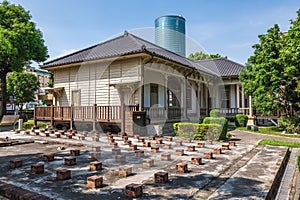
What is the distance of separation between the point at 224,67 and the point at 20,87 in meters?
27.7

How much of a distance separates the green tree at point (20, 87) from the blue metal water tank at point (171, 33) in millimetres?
22488

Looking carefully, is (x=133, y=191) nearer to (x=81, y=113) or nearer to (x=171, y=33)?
(x=81, y=113)

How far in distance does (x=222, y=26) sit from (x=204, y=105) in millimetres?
10437

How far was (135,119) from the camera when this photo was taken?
1023 centimetres

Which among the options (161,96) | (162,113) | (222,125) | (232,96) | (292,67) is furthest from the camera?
(232,96)

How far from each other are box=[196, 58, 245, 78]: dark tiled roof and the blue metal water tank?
463 centimetres

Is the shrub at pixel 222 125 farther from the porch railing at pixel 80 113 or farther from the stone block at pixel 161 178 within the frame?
the stone block at pixel 161 178

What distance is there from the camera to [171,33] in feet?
58.7

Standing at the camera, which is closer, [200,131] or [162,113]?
[200,131]

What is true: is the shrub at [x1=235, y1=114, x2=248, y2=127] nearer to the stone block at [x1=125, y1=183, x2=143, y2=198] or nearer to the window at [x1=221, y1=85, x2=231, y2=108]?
the window at [x1=221, y1=85, x2=231, y2=108]

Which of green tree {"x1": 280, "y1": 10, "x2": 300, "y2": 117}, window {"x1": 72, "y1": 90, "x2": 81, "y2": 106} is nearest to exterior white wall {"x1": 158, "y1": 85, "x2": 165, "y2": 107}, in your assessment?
window {"x1": 72, "y1": 90, "x2": 81, "y2": 106}

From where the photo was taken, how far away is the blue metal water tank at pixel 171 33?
1739 centimetres

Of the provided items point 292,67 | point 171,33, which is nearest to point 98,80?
point 171,33

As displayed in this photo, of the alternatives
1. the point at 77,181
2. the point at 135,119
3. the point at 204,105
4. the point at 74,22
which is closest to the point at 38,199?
the point at 77,181
